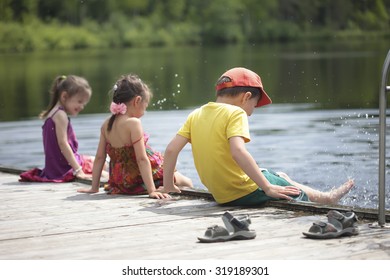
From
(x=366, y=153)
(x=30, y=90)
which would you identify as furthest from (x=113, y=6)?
(x=366, y=153)

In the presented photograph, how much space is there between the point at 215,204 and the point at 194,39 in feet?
292

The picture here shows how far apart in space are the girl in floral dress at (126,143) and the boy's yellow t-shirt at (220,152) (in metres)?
0.76

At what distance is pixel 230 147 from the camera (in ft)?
19.5

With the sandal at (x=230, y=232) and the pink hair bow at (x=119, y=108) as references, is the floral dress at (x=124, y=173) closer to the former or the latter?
the pink hair bow at (x=119, y=108)

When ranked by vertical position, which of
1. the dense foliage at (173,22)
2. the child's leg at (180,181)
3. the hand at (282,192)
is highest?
the hand at (282,192)

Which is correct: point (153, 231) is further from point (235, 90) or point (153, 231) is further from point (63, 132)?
point (63, 132)

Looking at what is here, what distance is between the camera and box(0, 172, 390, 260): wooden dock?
4754mm

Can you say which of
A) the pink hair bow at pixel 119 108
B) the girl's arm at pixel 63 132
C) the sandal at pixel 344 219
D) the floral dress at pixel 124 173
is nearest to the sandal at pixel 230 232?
the sandal at pixel 344 219

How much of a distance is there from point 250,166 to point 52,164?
2.66m

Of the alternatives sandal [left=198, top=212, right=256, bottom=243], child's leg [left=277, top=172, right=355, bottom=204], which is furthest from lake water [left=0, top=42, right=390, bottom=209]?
sandal [left=198, top=212, right=256, bottom=243]

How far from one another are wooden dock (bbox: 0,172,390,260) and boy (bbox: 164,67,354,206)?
10cm

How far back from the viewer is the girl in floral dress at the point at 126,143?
22.5 ft

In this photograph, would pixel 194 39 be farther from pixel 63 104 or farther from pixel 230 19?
pixel 63 104
